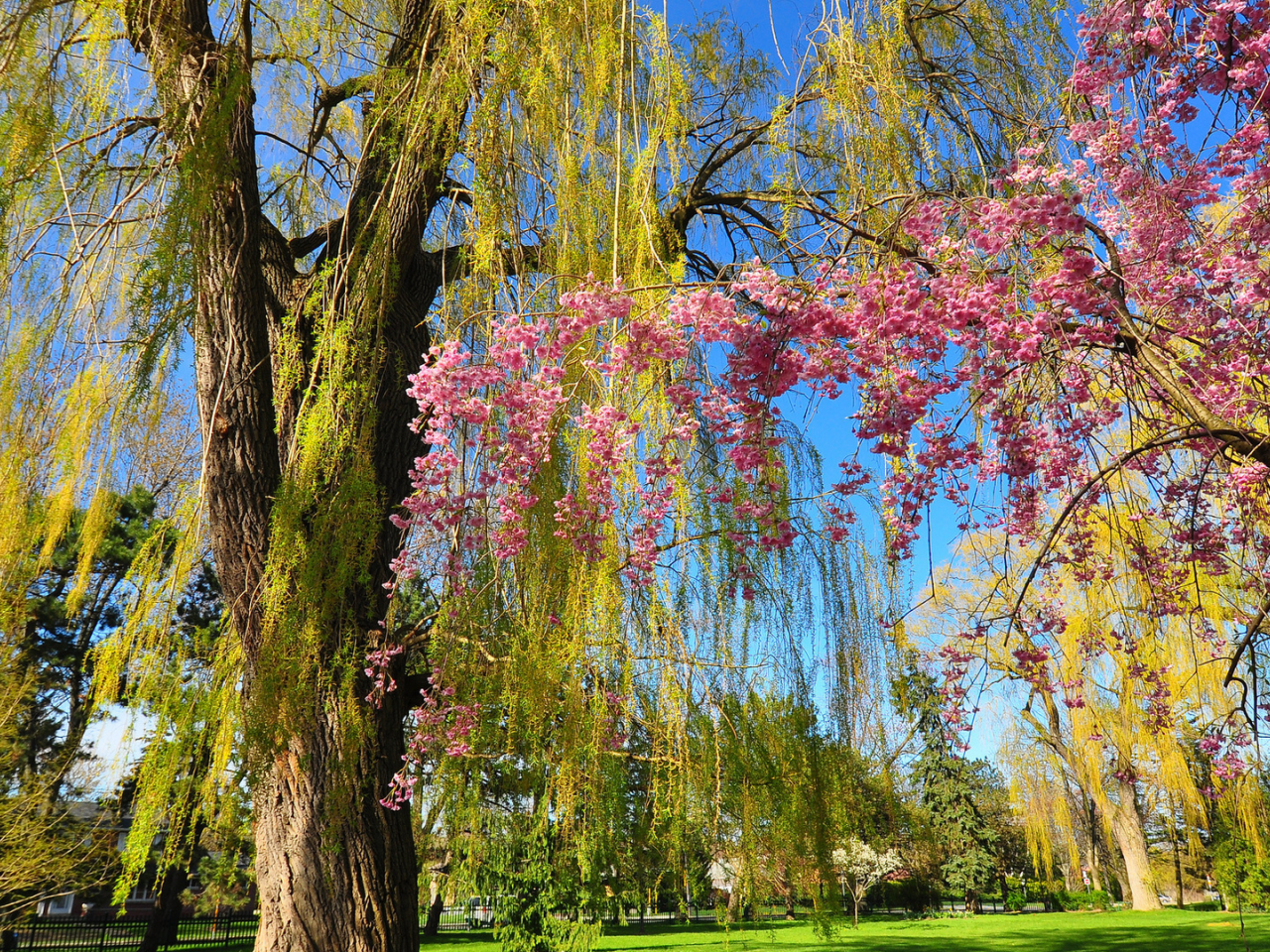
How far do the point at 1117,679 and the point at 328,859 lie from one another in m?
6.05

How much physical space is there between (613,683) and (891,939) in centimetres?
1049

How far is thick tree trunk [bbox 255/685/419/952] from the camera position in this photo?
2184 millimetres

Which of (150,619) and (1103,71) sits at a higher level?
(1103,71)

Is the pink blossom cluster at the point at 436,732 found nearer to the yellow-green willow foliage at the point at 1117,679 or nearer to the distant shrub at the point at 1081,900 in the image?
the yellow-green willow foliage at the point at 1117,679

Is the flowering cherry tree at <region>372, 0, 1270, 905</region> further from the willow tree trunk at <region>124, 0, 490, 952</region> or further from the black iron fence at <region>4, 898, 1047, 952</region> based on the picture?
the black iron fence at <region>4, 898, 1047, 952</region>

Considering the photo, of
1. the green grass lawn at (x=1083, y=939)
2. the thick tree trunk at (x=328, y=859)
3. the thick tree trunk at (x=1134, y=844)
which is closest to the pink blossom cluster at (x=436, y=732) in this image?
the thick tree trunk at (x=328, y=859)

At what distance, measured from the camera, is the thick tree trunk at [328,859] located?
2.18 m

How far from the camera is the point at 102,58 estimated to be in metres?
2.08

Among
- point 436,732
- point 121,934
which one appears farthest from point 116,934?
point 436,732

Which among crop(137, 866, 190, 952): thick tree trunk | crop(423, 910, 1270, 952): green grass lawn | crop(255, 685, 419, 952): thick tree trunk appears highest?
crop(255, 685, 419, 952): thick tree trunk

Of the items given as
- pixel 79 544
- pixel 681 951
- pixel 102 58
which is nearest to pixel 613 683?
pixel 102 58

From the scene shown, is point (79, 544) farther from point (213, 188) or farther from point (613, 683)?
point (613, 683)

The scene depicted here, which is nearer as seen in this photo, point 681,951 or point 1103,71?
point 1103,71

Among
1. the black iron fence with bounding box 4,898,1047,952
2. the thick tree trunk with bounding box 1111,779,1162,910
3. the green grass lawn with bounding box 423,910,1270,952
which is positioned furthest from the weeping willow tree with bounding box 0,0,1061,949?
the thick tree trunk with bounding box 1111,779,1162,910
